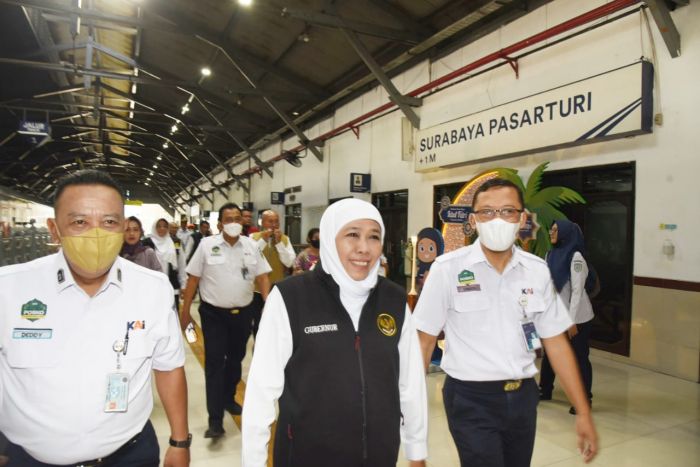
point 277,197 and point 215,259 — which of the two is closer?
point 215,259

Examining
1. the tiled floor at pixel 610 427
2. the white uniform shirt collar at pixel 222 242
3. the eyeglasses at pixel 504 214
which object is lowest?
the tiled floor at pixel 610 427

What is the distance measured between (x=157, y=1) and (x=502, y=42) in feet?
22.3

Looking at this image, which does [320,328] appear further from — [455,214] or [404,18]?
[404,18]

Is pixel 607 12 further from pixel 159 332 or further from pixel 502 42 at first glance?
pixel 159 332

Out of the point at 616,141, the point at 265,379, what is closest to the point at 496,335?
the point at 265,379

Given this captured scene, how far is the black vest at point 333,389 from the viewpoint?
129 centimetres

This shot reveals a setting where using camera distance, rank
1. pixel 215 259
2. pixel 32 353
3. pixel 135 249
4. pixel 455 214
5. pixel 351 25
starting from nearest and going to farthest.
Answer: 1. pixel 32 353
2. pixel 215 259
3. pixel 135 249
4. pixel 455 214
5. pixel 351 25

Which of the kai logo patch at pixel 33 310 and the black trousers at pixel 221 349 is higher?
the kai logo patch at pixel 33 310

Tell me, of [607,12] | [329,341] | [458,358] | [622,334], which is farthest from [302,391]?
[607,12]

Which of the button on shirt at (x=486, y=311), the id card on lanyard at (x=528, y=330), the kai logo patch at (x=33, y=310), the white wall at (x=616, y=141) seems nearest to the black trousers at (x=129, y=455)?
the kai logo patch at (x=33, y=310)

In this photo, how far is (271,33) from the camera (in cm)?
918

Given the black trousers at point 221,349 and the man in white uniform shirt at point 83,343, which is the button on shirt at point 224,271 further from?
the man in white uniform shirt at point 83,343

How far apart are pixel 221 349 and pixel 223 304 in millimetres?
315

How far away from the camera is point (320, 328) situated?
1320mm
